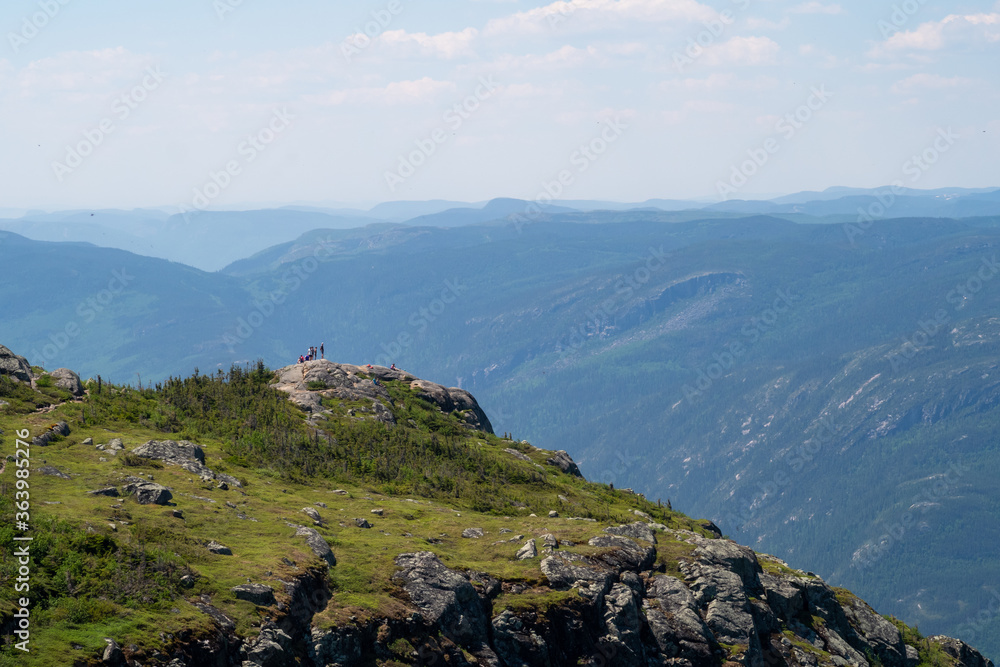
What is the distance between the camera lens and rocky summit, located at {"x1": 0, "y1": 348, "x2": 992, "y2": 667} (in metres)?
29.5

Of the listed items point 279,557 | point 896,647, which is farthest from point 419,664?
point 896,647

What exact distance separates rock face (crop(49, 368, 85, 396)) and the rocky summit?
165 millimetres

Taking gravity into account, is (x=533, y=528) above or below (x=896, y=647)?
above

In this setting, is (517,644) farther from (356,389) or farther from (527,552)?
(356,389)

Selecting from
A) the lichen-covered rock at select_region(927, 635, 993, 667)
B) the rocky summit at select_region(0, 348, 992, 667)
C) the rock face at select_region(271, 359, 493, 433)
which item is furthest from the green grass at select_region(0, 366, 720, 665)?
the lichen-covered rock at select_region(927, 635, 993, 667)

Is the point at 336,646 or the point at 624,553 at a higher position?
the point at 336,646

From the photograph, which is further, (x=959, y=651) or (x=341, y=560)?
(x=959, y=651)

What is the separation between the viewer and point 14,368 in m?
52.5

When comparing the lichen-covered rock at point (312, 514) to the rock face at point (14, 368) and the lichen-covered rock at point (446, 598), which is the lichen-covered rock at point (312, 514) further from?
the rock face at point (14, 368)

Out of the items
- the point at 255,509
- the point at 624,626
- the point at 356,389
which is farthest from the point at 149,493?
the point at 356,389

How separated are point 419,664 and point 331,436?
31756 millimetres

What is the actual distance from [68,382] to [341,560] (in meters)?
29.1

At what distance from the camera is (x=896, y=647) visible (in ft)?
187

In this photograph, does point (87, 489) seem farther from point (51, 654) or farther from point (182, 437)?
point (182, 437)
